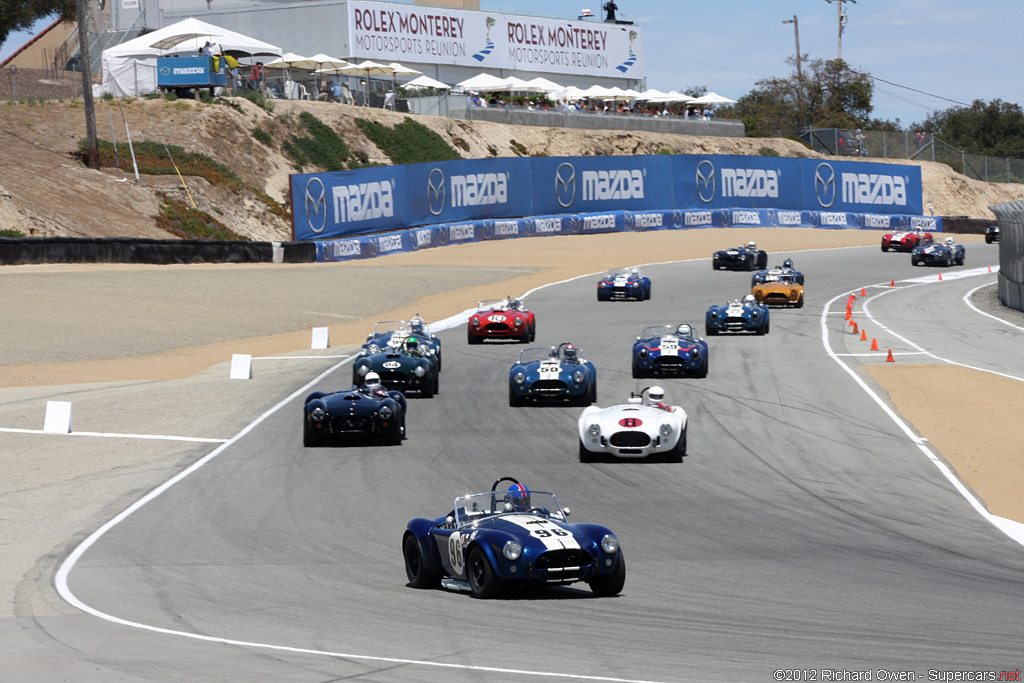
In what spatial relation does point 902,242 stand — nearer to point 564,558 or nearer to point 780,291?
point 780,291

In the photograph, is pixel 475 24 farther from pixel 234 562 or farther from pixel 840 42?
pixel 234 562

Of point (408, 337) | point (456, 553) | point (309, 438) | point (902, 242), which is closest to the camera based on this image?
point (456, 553)

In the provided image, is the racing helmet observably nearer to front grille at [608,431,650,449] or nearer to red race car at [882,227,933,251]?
front grille at [608,431,650,449]

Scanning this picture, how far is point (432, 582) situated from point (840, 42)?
386ft

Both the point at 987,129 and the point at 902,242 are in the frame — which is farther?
the point at 987,129

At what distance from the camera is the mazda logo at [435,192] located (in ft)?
192

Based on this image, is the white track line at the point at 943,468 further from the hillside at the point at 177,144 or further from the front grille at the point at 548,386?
the hillside at the point at 177,144

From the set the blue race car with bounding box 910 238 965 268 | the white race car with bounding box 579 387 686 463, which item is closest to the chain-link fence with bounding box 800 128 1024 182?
the blue race car with bounding box 910 238 965 268

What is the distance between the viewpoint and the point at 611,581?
11.0 metres

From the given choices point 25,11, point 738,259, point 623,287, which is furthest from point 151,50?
point 623,287

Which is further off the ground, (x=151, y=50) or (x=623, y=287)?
(x=151, y=50)

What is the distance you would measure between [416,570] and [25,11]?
205 feet

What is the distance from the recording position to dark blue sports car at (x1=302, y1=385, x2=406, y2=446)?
64.6 ft

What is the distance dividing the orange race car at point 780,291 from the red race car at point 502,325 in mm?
11179
